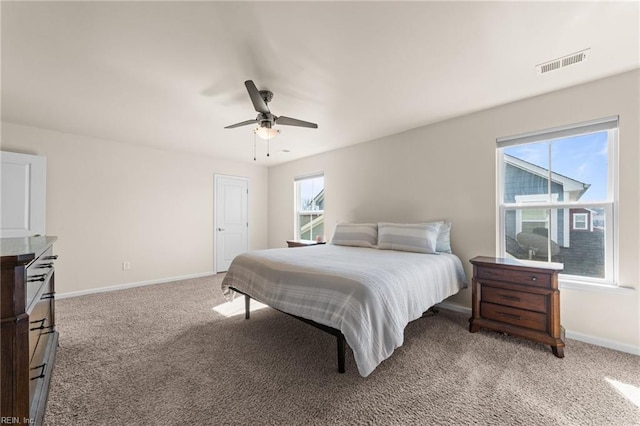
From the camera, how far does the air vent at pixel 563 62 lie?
204 centimetres

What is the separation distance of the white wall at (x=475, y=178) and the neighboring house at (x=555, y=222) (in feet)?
0.58

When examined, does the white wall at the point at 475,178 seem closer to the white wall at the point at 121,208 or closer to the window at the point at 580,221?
the window at the point at 580,221

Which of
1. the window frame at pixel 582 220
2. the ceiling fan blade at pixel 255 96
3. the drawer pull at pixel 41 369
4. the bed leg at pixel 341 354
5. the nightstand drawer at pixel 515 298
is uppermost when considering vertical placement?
the ceiling fan blade at pixel 255 96

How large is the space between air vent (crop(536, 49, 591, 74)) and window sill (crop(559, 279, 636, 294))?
194 centimetres

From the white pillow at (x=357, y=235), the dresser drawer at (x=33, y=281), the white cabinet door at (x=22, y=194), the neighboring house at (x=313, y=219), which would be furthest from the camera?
the neighboring house at (x=313, y=219)

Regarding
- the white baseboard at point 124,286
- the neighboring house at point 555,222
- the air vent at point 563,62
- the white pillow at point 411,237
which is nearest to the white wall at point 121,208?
the white baseboard at point 124,286

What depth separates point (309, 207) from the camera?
550cm

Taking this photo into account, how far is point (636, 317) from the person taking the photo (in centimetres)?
222

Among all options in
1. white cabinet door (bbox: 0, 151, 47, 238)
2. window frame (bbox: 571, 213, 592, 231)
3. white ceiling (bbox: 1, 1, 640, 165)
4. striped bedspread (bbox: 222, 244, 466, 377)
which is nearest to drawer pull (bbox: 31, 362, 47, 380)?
striped bedspread (bbox: 222, 244, 466, 377)

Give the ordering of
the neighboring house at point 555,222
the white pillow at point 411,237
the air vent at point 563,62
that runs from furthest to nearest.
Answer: the white pillow at point 411,237 < the neighboring house at point 555,222 < the air vent at point 563,62

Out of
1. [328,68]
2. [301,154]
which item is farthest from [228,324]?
[301,154]

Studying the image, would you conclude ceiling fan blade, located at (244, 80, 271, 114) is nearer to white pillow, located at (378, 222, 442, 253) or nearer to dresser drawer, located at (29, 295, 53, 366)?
dresser drawer, located at (29, 295, 53, 366)

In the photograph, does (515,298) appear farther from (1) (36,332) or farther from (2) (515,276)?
(1) (36,332)

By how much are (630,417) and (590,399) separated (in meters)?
0.16
